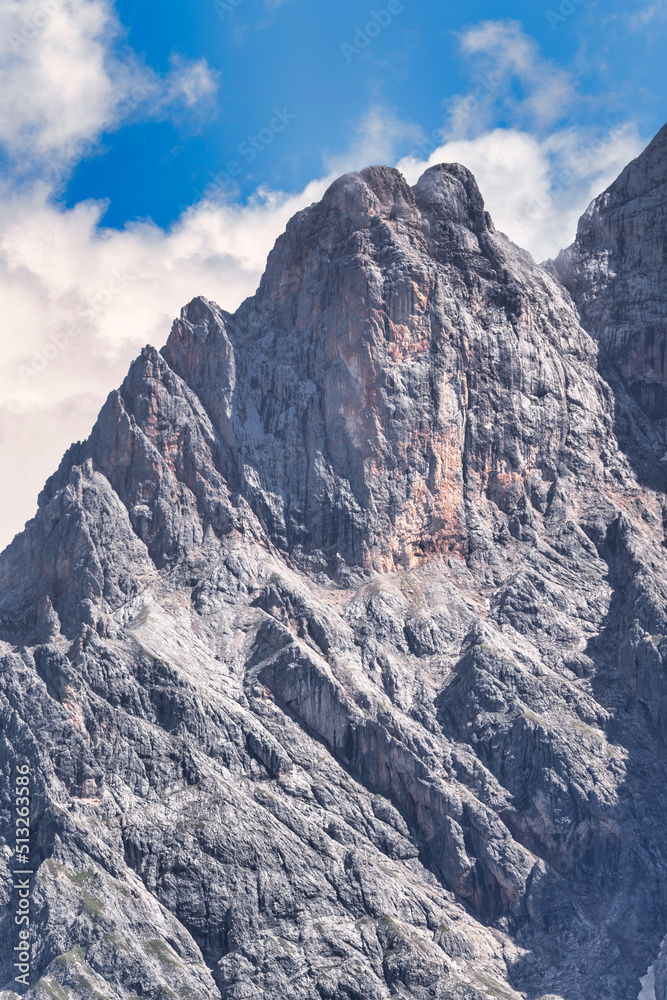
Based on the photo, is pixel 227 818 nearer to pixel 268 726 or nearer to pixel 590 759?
pixel 268 726

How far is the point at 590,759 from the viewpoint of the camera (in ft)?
643

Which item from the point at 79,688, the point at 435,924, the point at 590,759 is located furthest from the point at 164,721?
the point at 590,759

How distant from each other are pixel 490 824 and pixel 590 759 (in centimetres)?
1726

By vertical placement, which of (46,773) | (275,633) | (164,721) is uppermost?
(275,633)

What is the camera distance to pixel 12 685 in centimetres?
18362

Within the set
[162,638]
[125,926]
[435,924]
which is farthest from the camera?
Result: [162,638]

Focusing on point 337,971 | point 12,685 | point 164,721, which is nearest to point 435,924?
point 337,971

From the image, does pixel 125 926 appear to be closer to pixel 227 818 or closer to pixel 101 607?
pixel 227 818

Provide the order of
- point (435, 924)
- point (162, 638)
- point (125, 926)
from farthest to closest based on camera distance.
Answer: point (162, 638)
point (435, 924)
point (125, 926)

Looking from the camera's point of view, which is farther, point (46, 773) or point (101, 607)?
point (101, 607)

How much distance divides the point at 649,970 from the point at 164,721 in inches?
2615

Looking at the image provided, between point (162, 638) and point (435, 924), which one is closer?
point (435, 924)

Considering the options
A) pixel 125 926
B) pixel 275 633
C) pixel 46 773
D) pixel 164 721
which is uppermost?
pixel 275 633

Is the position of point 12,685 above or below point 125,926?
above
